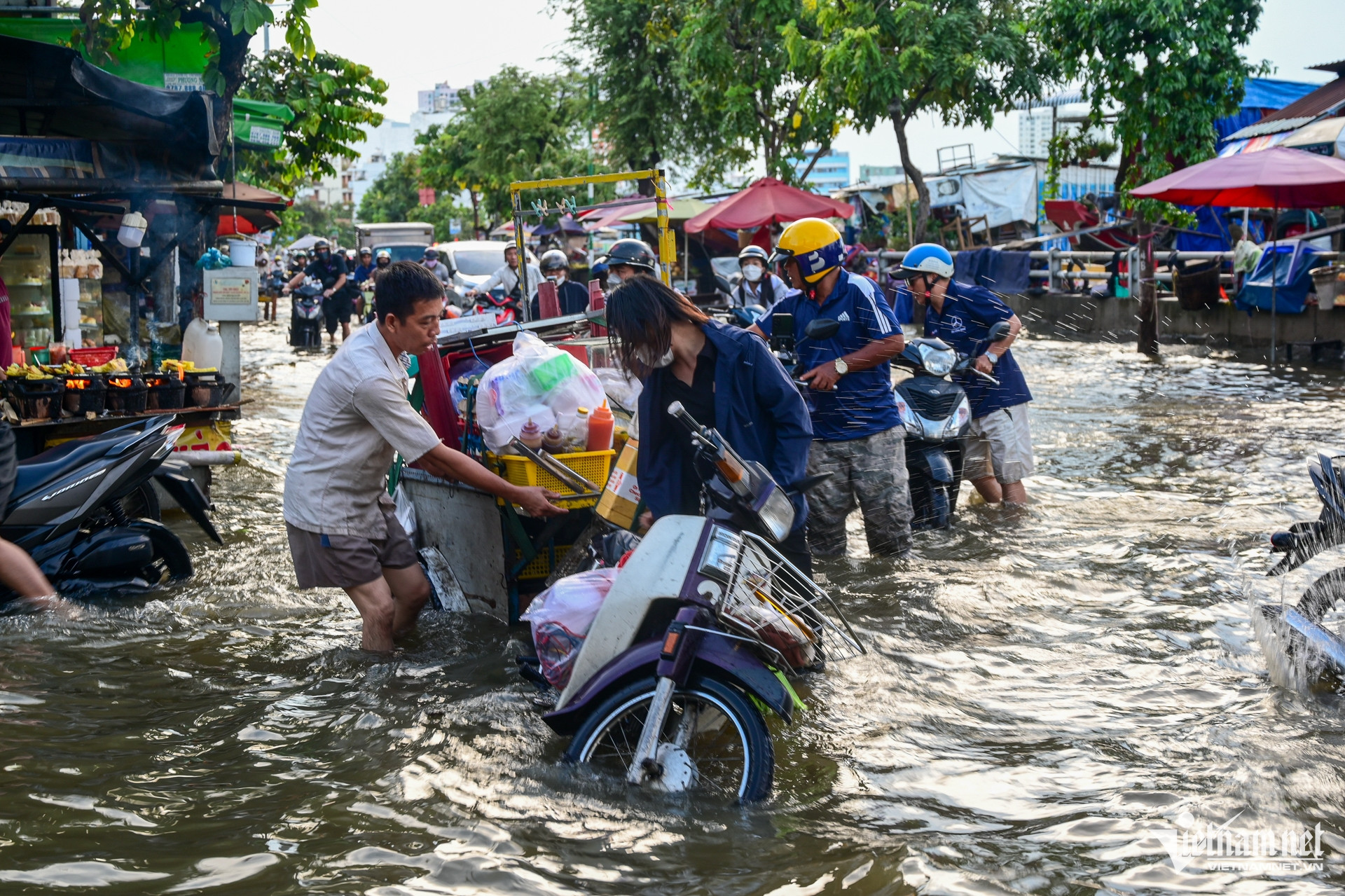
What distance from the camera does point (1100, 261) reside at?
1041 inches

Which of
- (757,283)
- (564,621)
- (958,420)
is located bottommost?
(564,621)

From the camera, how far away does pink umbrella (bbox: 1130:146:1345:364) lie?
47.6 feet

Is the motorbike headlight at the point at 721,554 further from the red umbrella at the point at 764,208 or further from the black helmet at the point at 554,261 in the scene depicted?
the red umbrella at the point at 764,208

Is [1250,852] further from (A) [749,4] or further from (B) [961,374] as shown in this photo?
(A) [749,4]

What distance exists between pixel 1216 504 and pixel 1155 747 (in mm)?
4382

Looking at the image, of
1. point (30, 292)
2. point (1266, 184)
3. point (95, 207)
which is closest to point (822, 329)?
point (95, 207)

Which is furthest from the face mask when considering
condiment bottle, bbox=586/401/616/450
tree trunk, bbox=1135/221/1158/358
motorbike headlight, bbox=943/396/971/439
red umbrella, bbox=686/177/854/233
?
red umbrella, bbox=686/177/854/233

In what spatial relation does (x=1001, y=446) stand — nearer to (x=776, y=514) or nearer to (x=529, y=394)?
(x=529, y=394)

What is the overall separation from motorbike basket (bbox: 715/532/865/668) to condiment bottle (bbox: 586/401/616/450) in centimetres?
143

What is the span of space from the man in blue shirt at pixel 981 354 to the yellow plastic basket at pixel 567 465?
2.99 m

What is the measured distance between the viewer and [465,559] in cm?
538

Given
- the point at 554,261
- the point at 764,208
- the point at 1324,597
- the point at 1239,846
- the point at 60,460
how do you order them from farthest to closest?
1. the point at 764,208
2. the point at 554,261
3. the point at 60,460
4. the point at 1324,597
5. the point at 1239,846

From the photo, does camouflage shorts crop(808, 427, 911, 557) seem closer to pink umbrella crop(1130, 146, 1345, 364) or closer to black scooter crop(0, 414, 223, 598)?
black scooter crop(0, 414, 223, 598)

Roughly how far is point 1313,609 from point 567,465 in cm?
284
